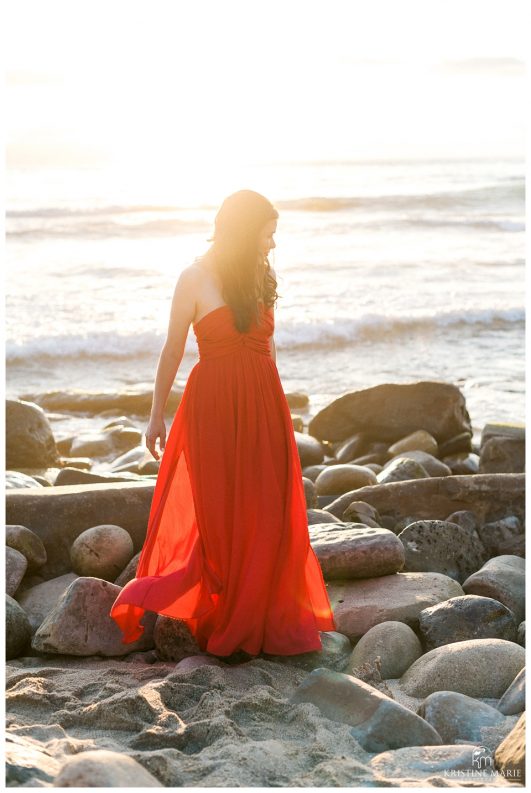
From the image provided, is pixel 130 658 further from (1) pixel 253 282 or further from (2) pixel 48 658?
(1) pixel 253 282

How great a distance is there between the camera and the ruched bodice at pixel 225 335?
14.5 ft

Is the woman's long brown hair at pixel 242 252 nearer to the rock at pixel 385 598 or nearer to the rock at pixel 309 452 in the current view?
the rock at pixel 385 598

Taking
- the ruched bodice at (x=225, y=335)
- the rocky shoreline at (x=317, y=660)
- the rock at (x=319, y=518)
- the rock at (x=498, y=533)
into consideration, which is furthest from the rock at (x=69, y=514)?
the rock at (x=498, y=533)

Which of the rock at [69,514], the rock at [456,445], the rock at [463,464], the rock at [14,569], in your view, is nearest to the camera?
the rock at [14,569]

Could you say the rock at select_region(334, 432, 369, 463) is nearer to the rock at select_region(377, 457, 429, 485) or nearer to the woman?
the rock at select_region(377, 457, 429, 485)

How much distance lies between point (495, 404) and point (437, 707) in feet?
22.3

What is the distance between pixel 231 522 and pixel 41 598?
1.38m

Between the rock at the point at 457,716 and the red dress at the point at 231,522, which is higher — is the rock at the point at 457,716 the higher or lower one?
the lower one

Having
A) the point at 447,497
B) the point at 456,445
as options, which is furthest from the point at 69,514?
the point at 456,445

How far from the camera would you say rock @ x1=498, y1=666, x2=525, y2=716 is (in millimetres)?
3688

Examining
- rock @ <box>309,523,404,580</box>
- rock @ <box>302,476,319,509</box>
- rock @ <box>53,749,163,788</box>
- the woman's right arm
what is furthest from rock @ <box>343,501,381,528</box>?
rock @ <box>53,749,163,788</box>

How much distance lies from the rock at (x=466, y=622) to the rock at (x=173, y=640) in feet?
3.47

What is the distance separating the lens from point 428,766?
128 inches

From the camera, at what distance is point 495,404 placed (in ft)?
33.2
